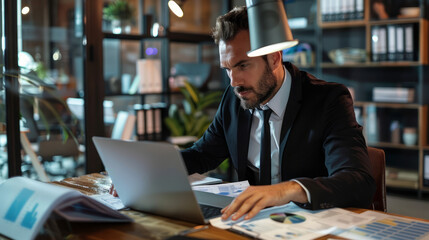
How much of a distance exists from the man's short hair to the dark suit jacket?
0.27 meters

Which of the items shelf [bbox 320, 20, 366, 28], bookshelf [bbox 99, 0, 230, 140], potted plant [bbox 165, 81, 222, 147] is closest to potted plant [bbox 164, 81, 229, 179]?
potted plant [bbox 165, 81, 222, 147]

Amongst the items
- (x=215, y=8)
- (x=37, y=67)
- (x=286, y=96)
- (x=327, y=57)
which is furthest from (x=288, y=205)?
(x=215, y=8)

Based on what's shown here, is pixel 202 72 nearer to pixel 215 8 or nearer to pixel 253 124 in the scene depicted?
pixel 215 8

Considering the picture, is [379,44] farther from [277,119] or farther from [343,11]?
[277,119]

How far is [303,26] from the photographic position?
4.96 meters

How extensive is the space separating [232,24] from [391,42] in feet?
10.1

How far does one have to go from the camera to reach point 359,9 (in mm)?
4594

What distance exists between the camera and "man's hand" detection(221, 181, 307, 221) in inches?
49.8

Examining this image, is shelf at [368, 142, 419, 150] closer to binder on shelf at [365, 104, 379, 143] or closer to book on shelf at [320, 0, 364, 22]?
binder on shelf at [365, 104, 379, 143]

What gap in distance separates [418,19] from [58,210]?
391 cm

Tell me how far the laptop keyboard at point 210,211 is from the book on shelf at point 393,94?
3.48 metres

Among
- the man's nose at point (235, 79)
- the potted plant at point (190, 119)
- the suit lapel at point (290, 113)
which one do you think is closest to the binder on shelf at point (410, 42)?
the potted plant at point (190, 119)

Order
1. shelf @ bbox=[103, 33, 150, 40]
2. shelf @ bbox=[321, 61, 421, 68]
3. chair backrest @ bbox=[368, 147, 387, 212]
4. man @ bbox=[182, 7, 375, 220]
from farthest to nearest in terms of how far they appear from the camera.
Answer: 1. shelf @ bbox=[321, 61, 421, 68]
2. shelf @ bbox=[103, 33, 150, 40]
3. chair backrest @ bbox=[368, 147, 387, 212]
4. man @ bbox=[182, 7, 375, 220]

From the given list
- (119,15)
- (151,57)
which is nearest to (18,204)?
(119,15)
